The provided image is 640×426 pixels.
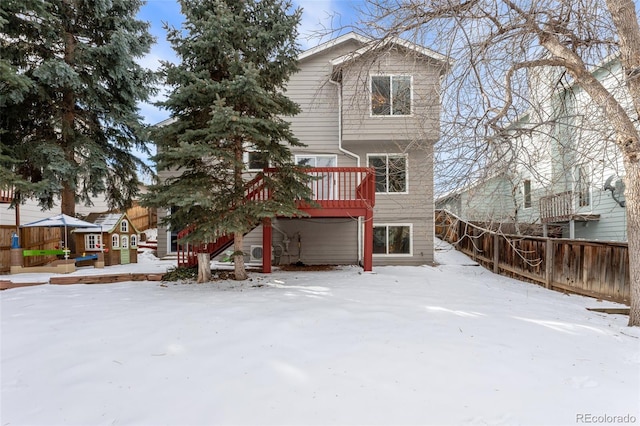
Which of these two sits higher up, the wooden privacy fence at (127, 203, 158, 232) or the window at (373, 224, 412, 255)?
the wooden privacy fence at (127, 203, 158, 232)

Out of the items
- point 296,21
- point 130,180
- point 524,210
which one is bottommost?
point 524,210

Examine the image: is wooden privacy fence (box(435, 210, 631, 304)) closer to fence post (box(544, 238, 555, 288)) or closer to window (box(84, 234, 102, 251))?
fence post (box(544, 238, 555, 288))

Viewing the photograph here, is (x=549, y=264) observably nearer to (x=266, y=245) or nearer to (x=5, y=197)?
(x=266, y=245)

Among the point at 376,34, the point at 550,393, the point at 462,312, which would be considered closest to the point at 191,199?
the point at 376,34

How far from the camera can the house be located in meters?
10.6

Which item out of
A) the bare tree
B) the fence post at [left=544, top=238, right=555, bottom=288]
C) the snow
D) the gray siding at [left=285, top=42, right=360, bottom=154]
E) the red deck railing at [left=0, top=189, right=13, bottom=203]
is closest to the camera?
the snow

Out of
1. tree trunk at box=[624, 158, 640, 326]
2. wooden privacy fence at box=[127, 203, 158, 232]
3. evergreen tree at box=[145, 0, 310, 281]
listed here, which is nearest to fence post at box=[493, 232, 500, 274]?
tree trunk at box=[624, 158, 640, 326]

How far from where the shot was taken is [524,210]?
569 inches

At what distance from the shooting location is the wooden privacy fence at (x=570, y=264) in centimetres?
Answer: 619

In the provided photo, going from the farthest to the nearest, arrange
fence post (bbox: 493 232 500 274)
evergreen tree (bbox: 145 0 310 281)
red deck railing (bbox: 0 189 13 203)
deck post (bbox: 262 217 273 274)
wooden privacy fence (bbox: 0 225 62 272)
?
red deck railing (bbox: 0 189 13 203) < fence post (bbox: 493 232 500 274) < wooden privacy fence (bbox: 0 225 62 272) < deck post (bbox: 262 217 273 274) < evergreen tree (bbox: 145 0 310 281)

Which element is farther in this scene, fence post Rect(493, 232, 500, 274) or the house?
the house

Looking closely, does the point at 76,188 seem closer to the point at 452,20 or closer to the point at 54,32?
the point at 54,32

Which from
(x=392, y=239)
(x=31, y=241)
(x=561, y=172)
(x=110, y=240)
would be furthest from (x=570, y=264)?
(x=31, y=241)

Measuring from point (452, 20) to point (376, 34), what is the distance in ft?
3.65
